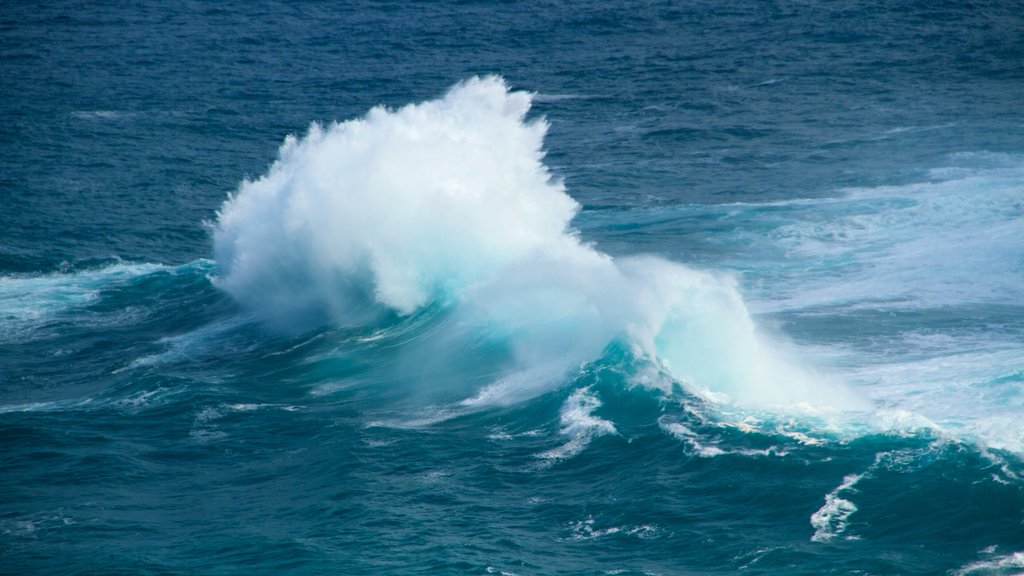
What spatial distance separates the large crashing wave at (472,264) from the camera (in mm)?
22750

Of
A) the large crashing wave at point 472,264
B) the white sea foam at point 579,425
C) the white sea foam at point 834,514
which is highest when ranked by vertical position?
the large crashing wave at point 472,264

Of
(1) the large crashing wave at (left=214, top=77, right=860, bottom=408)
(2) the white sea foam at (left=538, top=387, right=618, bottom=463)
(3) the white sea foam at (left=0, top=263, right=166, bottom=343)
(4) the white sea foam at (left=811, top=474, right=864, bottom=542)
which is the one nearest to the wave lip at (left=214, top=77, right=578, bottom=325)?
(1) the large crashing wave at (left=214, top=77, right=860, bottom=408)

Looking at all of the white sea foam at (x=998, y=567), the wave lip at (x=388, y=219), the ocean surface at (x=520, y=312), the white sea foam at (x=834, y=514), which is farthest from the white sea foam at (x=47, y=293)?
the white sea foam at (x=998, y=567)

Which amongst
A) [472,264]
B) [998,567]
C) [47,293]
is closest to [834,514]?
[998,567]

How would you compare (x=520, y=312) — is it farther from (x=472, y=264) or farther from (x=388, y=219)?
(x=388, y=219)

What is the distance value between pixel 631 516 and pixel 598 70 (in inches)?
1497

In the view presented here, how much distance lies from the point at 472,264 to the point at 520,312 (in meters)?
2.57

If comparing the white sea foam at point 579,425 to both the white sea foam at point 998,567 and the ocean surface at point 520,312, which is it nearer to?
the ocean surface at point 520,312

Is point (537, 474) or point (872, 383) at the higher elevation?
point (872, 383)

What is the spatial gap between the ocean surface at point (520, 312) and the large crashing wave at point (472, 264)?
0.34 ft

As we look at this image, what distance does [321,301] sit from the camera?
28.7 meters

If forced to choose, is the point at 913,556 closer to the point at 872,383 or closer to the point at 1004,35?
the point at 872,383

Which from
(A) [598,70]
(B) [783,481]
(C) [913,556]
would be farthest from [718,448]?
(A) [598,70]

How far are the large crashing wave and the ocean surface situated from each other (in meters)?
0.10
